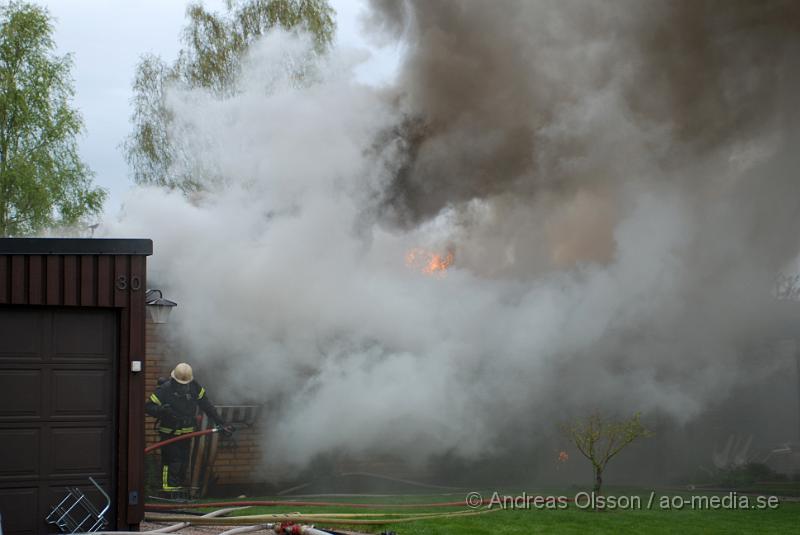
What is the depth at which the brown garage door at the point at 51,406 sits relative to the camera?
9195 mm

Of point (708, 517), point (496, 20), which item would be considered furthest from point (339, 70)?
point (708, 517)

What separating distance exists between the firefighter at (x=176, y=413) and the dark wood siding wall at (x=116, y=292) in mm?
3788

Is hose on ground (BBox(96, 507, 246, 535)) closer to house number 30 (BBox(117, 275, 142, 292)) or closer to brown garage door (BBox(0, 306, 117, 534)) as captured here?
brown garage door (BBox(0, 306, 117, 534))

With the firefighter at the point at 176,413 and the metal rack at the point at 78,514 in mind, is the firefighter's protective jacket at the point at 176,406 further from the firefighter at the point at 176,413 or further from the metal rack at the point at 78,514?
the metal rack at the point at 78,514

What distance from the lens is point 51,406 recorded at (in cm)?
940

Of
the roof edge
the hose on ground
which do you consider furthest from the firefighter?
the roof edge

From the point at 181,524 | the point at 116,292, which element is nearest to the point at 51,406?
the point at 116,292

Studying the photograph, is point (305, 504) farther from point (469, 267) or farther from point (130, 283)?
point (469, 267)

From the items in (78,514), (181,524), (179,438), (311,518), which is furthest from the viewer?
(179,438)

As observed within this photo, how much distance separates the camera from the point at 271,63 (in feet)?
73.9

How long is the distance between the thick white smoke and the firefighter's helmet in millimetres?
775

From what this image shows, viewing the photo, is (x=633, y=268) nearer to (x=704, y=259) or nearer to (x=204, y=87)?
(x=704, y=259)

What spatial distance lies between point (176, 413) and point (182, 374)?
53cm

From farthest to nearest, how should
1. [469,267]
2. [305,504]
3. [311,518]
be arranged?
[469,267] → [305,504] → [311,518]
